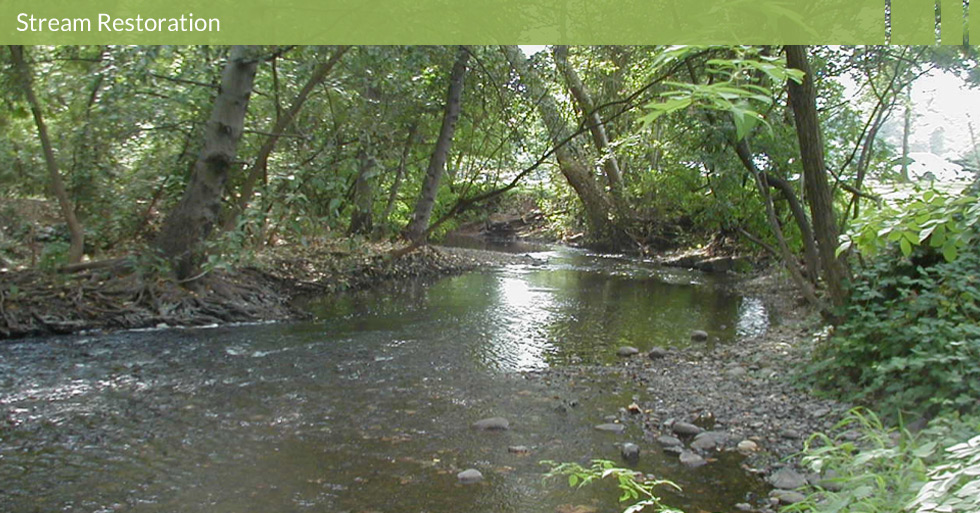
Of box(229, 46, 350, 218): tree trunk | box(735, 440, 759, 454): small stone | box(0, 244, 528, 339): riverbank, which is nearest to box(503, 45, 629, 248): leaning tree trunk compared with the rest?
Answer: box(229, 46, 350, 218): tree trunk

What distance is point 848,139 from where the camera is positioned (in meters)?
11.7

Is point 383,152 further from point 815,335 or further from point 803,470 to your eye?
point 803,470

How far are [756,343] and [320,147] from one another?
21.7 feet

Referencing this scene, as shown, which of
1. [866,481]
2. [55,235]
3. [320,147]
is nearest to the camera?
[866,481]

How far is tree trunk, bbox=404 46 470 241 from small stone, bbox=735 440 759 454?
28.6 feet

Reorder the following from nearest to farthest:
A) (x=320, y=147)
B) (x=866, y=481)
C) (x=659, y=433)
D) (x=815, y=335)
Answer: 1. (x=866, y=481)
2. (x=659, y=433)
3. (x=815, y=335)
4. (x=320, y=147)

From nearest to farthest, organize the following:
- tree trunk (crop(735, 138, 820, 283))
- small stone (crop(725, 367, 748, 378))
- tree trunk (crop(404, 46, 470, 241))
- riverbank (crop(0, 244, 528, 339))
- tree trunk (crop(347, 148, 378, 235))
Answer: small stone (crop(725, 367, 748, 378))
tree trunk (crop(735, 138, 820, 283))
riverbank (crop(0, 244, 528, 339))
tree trunk (crop(347, 148, 378, 235))
tree trunk (crop(404, 46, 470, 241))

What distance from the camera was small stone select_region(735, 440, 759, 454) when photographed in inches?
205

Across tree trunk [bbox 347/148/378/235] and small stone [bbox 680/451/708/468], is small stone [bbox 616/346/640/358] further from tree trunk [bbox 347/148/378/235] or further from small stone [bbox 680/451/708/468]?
tree trunk [bbox 347/148/378/235]

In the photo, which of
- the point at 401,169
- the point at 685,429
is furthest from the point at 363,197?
the point at 685,429

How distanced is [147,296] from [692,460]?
24.2ft

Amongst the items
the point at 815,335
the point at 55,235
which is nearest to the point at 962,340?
the point at 815,335

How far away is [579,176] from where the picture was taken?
20.7m

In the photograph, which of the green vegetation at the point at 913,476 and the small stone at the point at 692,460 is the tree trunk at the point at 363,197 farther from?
the green vegetation at the point at 913,476
